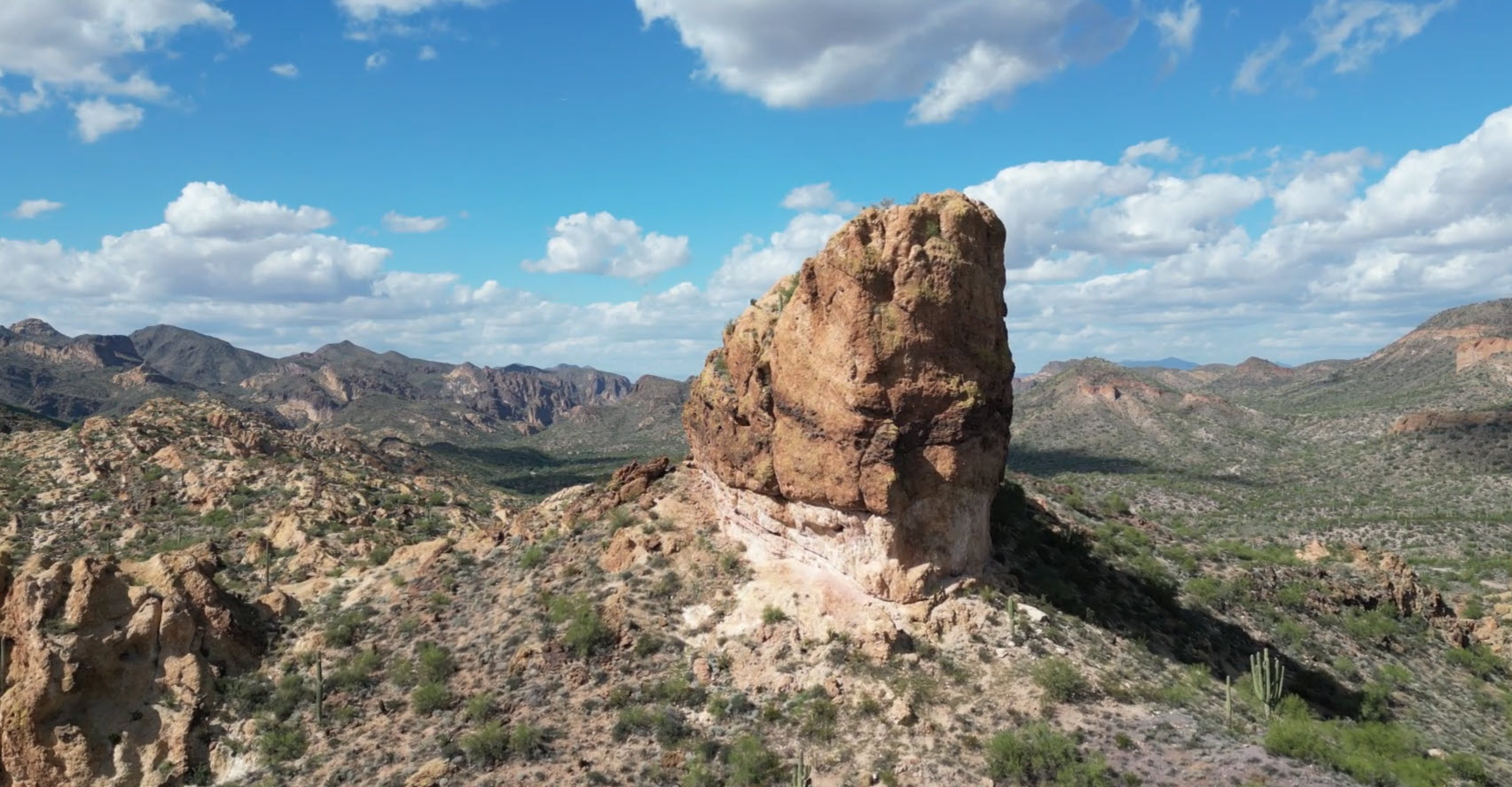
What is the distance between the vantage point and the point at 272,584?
34219 millimetres

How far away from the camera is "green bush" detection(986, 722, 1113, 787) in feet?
57.3

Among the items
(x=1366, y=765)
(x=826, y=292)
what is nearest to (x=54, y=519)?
(x=826, y=292)

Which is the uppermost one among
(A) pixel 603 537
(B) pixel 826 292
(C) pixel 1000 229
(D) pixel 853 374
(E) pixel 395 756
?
(C) pixel 1000 229

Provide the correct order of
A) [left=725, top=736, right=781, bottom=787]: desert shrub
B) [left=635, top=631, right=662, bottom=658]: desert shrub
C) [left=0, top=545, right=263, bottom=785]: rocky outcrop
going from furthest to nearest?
[left=635, top=631, right=662, bottom=658]: desert shrub < [left=0, top=545, right=263, bottom=785]: rocky outcrop < [left=725, top=736, right=781, bottom=787]: desert shrub

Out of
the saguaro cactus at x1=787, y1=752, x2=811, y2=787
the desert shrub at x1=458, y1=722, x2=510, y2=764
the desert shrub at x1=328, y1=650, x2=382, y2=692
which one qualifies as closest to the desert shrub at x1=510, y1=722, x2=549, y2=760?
the desert shrub at x1=458, y1=722, x2=510, y2=764

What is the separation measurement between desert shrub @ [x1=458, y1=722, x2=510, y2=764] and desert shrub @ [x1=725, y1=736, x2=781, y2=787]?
6.06 metres

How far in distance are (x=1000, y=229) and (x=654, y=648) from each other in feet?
52.9

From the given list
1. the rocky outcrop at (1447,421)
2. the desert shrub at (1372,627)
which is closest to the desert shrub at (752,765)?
the desert shrub at (1372,627)

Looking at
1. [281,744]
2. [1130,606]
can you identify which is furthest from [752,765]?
[1130,606]

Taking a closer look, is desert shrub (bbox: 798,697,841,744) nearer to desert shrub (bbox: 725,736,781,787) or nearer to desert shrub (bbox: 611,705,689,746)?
desert shrub (bbox: 725,736,781,787)

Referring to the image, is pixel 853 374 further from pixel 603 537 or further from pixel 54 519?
pixel 54 519

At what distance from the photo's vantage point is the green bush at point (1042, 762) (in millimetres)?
17453

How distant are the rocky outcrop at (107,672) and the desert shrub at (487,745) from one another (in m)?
8.90

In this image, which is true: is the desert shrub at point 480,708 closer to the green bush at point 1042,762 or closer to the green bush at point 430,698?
the green bush at point 430,698
